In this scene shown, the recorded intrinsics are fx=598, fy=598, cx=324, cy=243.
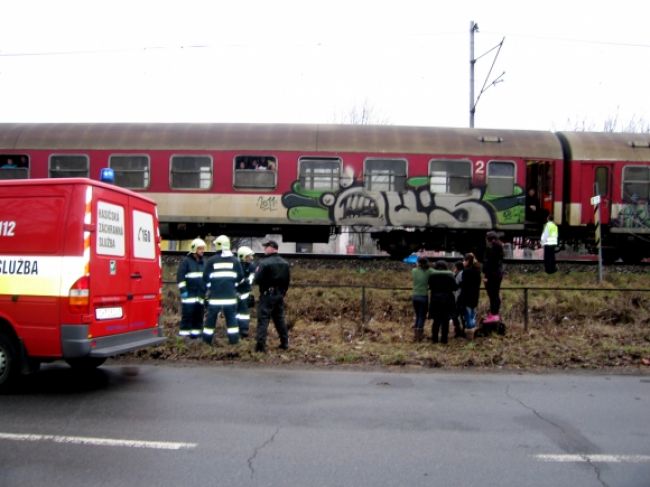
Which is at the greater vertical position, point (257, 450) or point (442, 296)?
point (442, 296)

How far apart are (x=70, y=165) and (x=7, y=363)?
31.7 ft

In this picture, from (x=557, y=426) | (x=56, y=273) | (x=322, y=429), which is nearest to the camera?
(x=322, y=429)

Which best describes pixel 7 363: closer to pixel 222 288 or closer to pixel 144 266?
pixel 144 266

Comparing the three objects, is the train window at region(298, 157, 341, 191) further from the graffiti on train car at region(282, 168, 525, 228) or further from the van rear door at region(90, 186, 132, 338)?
the van rear door at region(90, 186, 132, 338)

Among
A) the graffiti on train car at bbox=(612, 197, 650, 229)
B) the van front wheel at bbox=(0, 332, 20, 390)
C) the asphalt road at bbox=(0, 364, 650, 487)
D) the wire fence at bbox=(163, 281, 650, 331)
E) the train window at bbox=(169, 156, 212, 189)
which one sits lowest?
the asphalt road at bbox=(0, 364, 650, 487)

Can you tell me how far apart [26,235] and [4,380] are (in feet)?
5.05

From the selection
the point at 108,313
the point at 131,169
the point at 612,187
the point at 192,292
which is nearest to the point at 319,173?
the point at 131,169

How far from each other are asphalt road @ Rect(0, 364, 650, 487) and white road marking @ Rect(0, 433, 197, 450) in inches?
0.6

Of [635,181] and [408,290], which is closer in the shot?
[408,290]

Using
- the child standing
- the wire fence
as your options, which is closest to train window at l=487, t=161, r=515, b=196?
the wire fence

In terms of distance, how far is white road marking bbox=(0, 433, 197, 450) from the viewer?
4723 mm

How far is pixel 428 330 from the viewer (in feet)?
33.6

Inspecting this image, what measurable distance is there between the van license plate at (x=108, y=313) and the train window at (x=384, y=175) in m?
8.67

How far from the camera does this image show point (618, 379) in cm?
753
